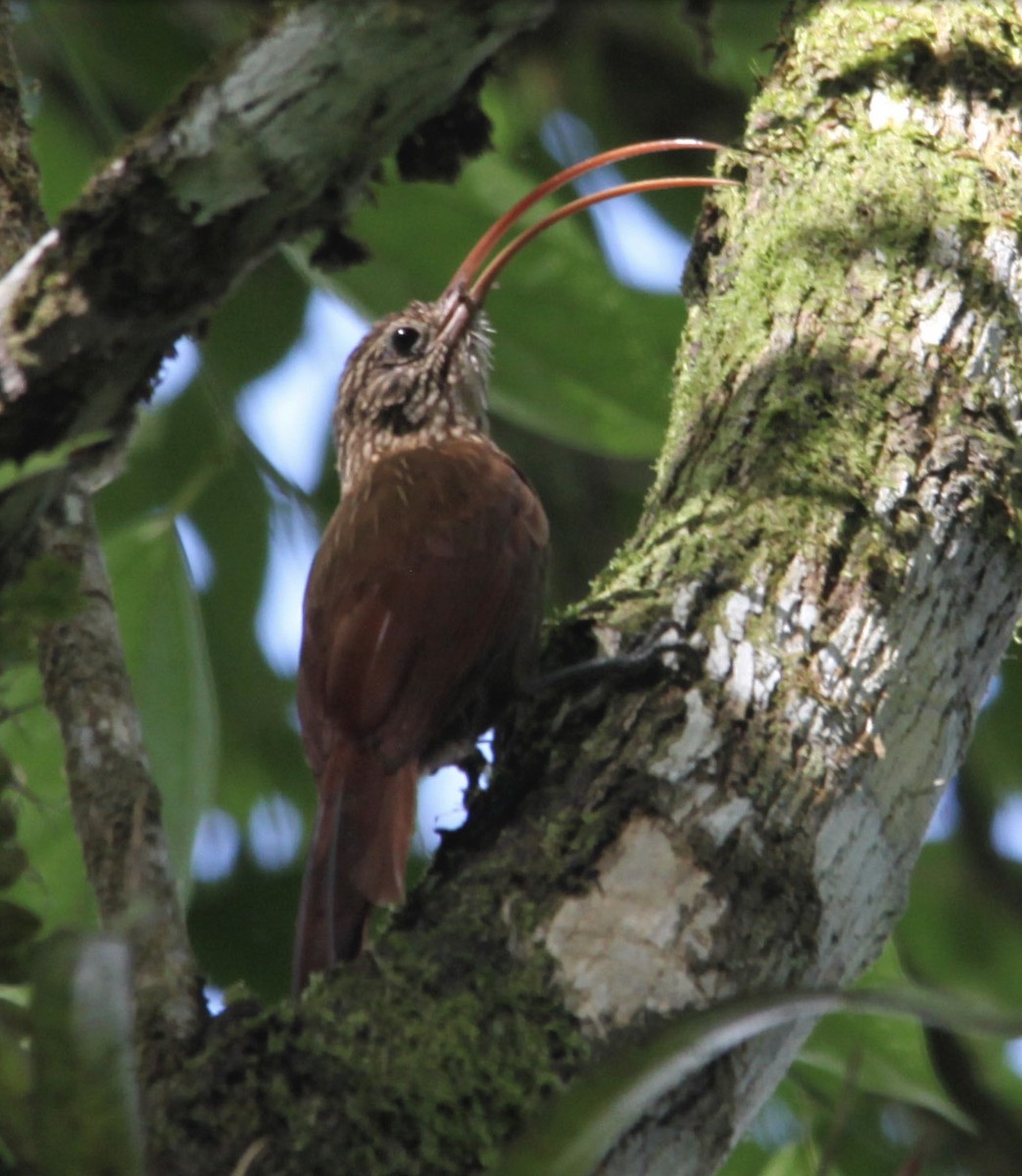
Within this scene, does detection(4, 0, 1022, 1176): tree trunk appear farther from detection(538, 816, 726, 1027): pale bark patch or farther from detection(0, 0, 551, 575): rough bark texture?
detection(0, 0, 551, 575): rough bark texture

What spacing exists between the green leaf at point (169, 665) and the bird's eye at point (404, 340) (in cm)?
120

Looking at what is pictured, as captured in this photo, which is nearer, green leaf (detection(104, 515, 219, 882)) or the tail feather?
the tail feather

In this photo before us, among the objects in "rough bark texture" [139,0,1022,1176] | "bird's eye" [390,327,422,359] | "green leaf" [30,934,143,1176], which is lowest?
"green leaf" [30,934,143,1176]

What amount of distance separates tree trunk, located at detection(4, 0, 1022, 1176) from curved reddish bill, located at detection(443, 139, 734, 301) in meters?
0.11

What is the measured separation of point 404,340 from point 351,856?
6.21 ft

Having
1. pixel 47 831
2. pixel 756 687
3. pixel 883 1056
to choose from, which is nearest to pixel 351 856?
pixel 47 831

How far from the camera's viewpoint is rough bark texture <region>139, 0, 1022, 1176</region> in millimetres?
1838

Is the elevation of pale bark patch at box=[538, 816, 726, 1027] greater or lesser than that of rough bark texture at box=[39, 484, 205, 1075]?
lesser

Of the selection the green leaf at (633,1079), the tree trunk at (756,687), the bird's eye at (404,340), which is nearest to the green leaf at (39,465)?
the tree trunk at (756,687)

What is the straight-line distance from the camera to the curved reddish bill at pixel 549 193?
2893 mm

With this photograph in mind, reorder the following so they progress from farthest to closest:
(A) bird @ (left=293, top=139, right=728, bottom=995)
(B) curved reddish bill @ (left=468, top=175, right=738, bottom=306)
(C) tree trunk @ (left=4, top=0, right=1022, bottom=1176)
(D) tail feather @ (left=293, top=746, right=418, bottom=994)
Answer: (B) curved reddish bill @ (left=468, top=175, right=738, bottom=306)
(A) bird @ (left=293, top=139, right=728, bottom=995)
(D) tail feather @ (left=293, top=746, right=418, bottom=994)
(C) tree trunk @ (left=4, top=0, right=1022, bottom=1176)

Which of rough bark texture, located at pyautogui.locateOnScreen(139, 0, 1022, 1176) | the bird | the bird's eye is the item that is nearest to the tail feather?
the bird

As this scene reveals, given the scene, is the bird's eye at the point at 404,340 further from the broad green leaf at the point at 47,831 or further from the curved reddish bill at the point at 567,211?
the broad green leaf at the point at 47,831

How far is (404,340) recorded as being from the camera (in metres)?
4.02
